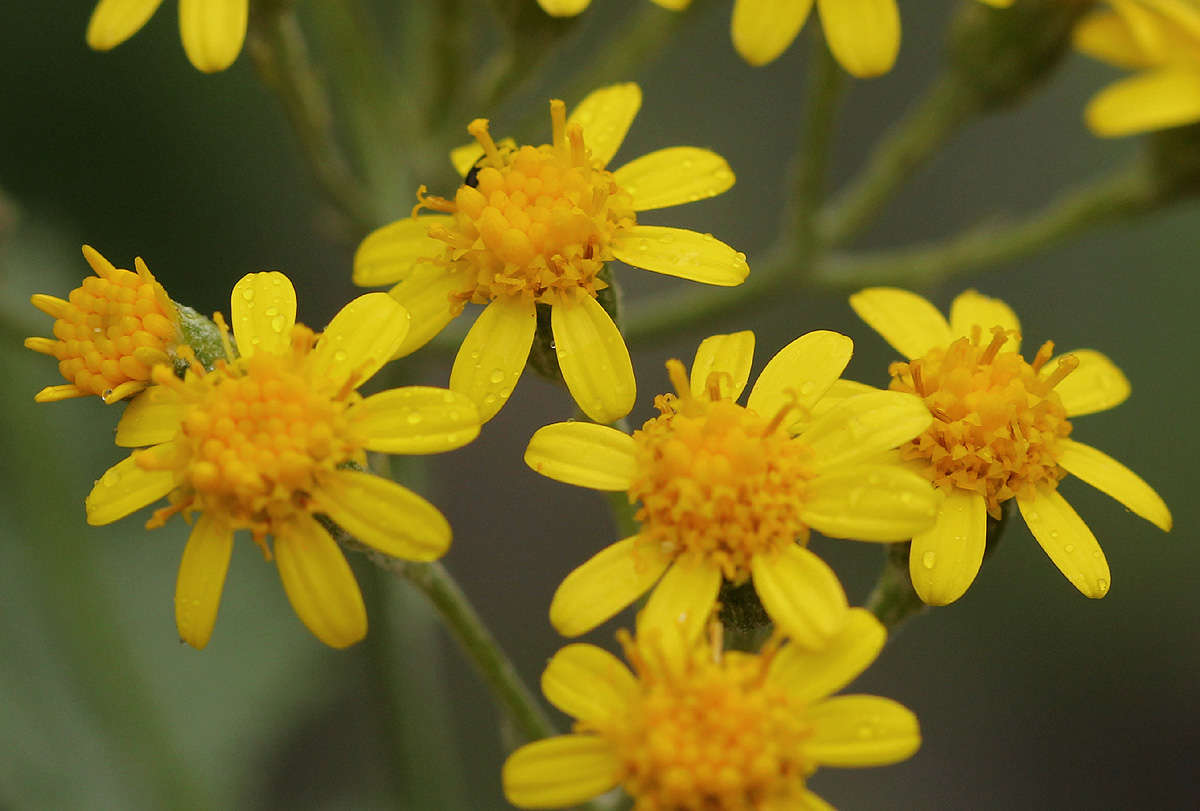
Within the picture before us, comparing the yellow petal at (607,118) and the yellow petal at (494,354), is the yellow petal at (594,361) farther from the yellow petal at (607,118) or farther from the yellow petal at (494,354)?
the yellow petal at (607,118)

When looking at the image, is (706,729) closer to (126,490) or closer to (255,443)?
(255,443)

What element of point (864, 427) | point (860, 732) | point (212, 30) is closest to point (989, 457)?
point (864, 427)

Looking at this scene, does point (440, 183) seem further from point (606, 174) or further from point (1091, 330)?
point (1091, 330)

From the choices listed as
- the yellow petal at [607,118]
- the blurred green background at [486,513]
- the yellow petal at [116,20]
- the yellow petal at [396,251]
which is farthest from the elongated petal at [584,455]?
the blurred green background at [486,513]

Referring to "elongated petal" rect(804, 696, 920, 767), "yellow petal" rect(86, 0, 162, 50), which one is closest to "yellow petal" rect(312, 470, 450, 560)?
"elongated petal" rect(804, 696, 920, 767)

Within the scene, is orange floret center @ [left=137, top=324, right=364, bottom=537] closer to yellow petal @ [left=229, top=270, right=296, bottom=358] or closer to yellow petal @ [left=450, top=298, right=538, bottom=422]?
yellow petal @ [left=229, top=270, right=296, bottom=358]

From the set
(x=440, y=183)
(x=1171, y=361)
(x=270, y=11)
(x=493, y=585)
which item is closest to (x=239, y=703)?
(x=493, y=585)
